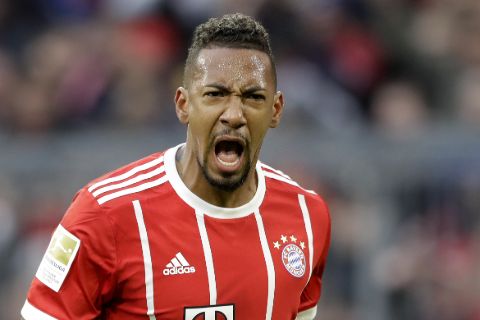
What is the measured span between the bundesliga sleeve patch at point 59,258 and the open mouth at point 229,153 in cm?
59

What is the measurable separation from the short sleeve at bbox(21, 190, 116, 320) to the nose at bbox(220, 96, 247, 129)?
54 centimetres

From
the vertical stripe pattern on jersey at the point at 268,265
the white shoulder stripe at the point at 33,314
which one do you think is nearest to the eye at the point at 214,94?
the vertical stripe pattern on jersey at the point at 268,265

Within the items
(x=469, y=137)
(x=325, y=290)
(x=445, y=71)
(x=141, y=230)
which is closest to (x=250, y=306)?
(x=141, y=230)

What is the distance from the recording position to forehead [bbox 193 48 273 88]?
163 inches

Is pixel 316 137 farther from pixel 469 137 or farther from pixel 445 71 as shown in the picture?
pixel 445 71

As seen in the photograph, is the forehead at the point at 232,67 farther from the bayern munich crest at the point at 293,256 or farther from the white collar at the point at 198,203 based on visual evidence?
the bayern munich crest at the point at 293,256

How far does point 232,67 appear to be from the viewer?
4.15 metres

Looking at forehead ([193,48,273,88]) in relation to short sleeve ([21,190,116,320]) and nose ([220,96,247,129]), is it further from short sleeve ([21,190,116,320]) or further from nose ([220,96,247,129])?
short sleeve ([21,190,116,320])

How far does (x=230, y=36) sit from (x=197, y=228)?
2.32 ft

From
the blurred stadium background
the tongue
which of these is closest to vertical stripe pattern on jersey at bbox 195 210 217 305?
the tongue

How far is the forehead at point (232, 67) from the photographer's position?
4137mm

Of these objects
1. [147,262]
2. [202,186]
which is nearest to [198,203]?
[202,186]

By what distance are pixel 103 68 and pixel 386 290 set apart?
310 centimetres

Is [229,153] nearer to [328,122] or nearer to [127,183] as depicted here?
[127,183]
